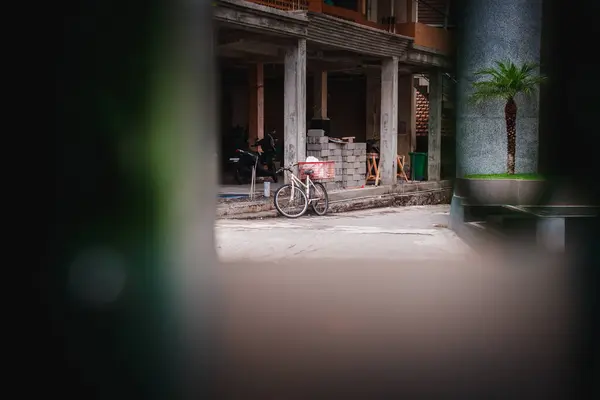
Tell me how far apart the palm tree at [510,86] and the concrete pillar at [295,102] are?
4023 millimetres

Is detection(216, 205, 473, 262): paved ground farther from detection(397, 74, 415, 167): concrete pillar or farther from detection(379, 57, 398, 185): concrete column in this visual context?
detection(397, 74, 415, 167): concrete pillar

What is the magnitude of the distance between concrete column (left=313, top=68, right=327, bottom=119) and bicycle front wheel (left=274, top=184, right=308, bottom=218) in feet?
18.9

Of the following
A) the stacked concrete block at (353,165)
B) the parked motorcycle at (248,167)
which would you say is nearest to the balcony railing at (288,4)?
the parked motorcycle at (248,167)

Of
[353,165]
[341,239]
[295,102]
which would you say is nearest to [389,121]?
[353,165]

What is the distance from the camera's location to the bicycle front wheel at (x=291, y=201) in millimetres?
13391

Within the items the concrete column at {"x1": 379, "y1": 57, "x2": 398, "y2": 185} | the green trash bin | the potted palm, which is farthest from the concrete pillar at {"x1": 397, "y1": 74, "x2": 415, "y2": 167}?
the potted palm

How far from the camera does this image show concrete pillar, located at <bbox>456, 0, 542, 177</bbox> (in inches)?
429

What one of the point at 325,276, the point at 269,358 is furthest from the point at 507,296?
the point at 269,358

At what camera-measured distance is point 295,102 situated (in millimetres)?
14273

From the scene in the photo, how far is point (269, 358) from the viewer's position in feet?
13.8

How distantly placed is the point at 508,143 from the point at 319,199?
4.09 m

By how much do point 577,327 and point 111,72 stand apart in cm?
332

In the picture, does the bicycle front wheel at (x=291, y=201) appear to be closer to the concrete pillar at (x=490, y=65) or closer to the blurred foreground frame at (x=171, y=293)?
the concrete pillar at (x=490, y=65)

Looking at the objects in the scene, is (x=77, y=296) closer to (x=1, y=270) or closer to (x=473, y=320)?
(x=1, y=270)
